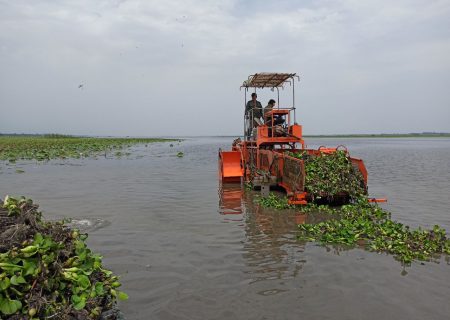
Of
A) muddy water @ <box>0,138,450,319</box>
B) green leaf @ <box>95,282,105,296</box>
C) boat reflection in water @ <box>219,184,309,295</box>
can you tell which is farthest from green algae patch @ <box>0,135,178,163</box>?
green leaf @ <box>95,282,105,296</box>

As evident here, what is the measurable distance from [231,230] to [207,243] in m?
0.98

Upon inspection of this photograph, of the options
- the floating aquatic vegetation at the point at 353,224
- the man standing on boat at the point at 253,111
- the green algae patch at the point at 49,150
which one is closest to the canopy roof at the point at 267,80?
the man standing on boat at the point at 253,111

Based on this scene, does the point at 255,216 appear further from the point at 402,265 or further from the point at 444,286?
the point at 444,286

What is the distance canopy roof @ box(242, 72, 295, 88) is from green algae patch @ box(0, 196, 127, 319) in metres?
10.3

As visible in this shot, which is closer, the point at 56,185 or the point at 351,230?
the point at 351,230

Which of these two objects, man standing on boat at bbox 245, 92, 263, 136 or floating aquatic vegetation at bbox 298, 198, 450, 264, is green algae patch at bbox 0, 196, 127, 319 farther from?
man standing on boat at bbox 245, 92, 263, 136

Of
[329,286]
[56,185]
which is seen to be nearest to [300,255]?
[329,286]

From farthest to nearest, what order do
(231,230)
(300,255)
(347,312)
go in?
(231,230) → (300,255) → (347,312)

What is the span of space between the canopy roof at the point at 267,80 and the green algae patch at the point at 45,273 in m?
10.3

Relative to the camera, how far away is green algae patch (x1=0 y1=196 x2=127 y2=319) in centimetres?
273

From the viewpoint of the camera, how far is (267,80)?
13508 mm

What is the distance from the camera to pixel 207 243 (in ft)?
22.1

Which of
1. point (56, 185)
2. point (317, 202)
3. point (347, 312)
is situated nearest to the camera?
point (347, 312)

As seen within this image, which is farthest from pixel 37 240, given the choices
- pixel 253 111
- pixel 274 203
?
pixel 253 111
